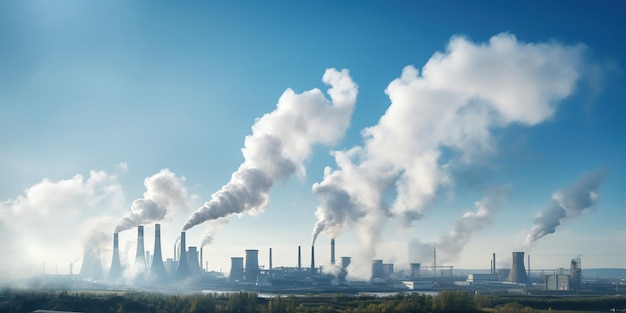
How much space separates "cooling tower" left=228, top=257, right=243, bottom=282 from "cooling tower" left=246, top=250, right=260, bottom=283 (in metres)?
4.12

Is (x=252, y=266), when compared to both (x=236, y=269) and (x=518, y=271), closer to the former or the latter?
(x=236, y=269)

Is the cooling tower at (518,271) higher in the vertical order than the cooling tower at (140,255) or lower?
lower

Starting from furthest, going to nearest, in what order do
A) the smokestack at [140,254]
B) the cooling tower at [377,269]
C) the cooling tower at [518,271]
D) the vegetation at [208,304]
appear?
the cooling tower at [377,269] → the cooling tower at [518,271] → the smokestack at [140,254] → the vegetation at [208,304]

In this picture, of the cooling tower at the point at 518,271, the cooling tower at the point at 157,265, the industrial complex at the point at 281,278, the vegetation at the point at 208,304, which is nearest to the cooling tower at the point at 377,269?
the industrial complex at the point at 281,278

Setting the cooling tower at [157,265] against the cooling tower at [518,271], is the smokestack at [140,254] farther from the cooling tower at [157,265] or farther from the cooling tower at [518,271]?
the cooling tower at [518,271]

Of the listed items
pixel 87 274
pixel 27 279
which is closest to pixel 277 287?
pixel 87 274

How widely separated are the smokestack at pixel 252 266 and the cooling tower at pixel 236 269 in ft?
13.5

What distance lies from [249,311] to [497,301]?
1181 inches

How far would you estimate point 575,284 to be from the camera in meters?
116

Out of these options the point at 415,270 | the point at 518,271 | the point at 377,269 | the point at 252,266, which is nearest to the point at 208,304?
the point at 252,266

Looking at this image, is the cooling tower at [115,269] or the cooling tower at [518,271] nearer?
the cooling tower at [115,269]

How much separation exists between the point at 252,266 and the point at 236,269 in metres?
5.85

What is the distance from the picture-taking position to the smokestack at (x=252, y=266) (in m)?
132

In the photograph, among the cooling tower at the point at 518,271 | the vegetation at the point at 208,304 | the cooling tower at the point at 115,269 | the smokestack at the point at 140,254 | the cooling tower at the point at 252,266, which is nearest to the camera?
the vegetation at the point at 208,304
